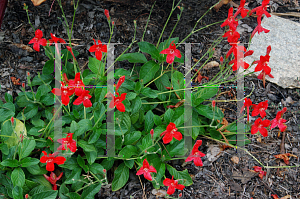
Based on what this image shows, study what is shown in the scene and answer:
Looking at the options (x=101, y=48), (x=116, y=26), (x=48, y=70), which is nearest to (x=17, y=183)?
(x=48, y=70)

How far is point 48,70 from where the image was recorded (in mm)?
2037

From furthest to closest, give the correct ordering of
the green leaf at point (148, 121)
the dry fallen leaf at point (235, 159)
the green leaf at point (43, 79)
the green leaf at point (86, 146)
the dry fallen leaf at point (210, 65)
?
1. the dry fallen leaf at point (210, 65)
2. the dry fallen leaf at point (235, 159)
3. the green leaf at point (43, 79)
4. the green leaf at point (148, 121)
5. the green leaf at point (86, 146)

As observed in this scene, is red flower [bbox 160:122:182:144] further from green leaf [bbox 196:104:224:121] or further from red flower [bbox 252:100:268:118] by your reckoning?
red flower [bbox 252:100:268:118]

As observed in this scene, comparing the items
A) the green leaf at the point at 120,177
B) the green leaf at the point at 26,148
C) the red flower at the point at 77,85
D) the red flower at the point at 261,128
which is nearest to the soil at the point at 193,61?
the green leaf at the point at 120,177

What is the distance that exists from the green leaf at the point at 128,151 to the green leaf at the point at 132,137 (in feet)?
0.14

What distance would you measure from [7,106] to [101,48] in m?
0.91

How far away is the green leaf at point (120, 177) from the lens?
182cm

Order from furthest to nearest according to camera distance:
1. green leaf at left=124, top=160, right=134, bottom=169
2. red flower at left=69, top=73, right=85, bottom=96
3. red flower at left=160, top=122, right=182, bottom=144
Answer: green leaf at left=124, top=160, right=134, bottom=169
red flower at left=160, top=122, right=182, bottom=144
red flower at left=69, top=73, right=85, bottom=96

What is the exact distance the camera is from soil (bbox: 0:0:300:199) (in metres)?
2.08

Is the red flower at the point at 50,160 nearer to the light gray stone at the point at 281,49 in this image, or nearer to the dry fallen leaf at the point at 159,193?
the dry fallen leaf at the point at 159,193

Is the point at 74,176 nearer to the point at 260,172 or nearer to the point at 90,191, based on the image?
the point at 90,191

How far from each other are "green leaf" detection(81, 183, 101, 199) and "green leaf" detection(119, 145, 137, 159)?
27 cm

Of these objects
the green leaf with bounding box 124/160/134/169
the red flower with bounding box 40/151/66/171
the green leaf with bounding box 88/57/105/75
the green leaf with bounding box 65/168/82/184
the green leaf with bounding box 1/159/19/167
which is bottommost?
the green leaf with bounding box 65/168/82/184

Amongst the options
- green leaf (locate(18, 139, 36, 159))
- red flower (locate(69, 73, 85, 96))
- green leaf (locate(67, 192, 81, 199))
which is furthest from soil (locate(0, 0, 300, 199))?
red flower (locate(69, 73, 85, 96))
